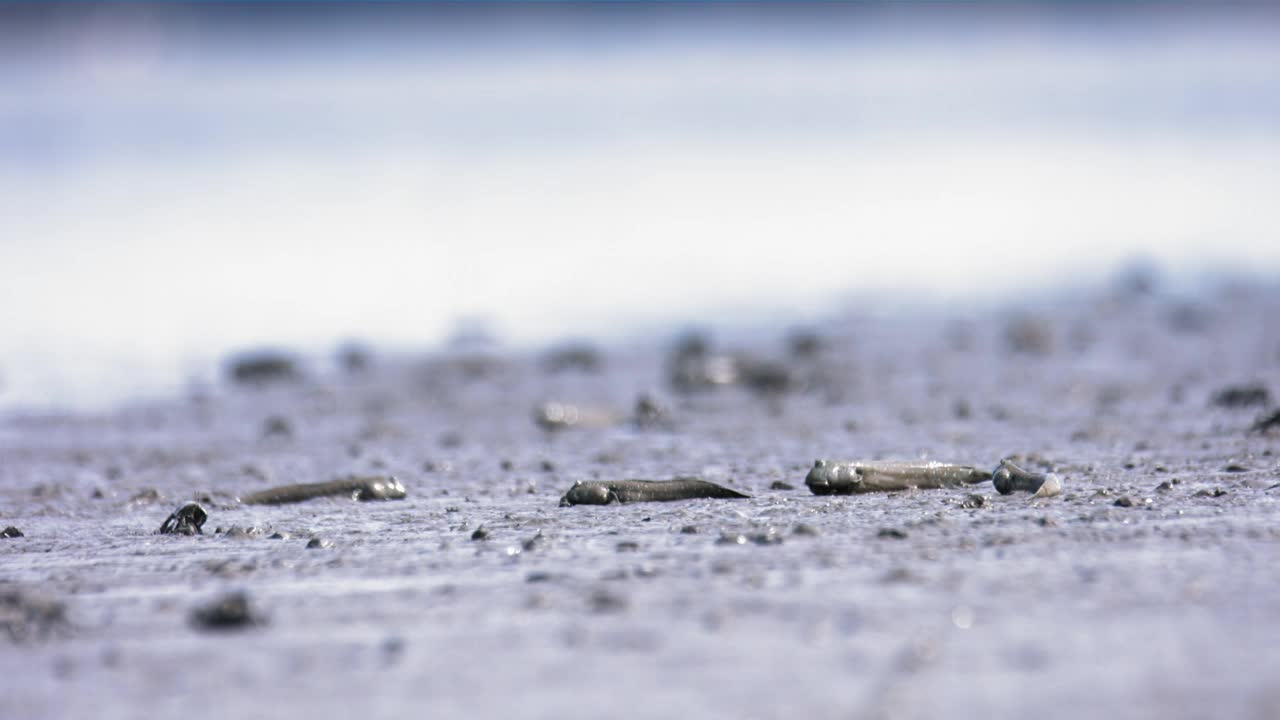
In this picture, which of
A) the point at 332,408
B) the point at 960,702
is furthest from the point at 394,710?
the point at 332,408

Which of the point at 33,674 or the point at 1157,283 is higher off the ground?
the point at 1157,283

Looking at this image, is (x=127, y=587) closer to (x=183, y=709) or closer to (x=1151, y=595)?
(x=183, y=709)

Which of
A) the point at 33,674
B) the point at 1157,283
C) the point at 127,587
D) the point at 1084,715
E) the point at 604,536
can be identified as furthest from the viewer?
the point at 1157,283

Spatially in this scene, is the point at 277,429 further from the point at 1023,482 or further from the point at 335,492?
the point at 1023,482

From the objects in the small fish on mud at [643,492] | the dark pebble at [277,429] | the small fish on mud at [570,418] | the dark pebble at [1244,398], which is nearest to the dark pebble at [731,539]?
the small fish on mud at [643,492]

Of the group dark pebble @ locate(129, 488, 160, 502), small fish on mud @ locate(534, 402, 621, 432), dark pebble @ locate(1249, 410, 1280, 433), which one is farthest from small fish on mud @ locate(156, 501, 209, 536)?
dark pebble @ locate(1249, 410, 1280, 433)

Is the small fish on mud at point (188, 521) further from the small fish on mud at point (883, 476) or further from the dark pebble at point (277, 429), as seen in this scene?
the dark pebble at point (277, 429)
